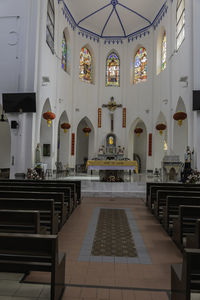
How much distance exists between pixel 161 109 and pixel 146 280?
1502 cm

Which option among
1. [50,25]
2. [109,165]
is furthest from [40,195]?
[50,25]

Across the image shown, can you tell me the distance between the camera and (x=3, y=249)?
2264 millimetres

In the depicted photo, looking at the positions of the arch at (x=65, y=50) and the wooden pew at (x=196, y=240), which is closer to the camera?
the wooden pew at (x=196, y=240)

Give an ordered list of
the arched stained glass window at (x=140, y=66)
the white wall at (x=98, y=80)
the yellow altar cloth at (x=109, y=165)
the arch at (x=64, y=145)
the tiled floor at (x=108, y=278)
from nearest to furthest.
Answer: the tiled floor at (x=108, y=278)
the white wall at (x=98, y=80)
the yellow altar cloth at (x=109, y=165)
the arch at (x=64, y=145)
the arched stained glass window at (x=140, y=66)

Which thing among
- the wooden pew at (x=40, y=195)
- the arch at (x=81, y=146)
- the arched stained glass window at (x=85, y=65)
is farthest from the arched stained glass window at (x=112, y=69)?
the wooden pew at (x=40, y=195)

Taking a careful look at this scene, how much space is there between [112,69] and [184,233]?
1816cm

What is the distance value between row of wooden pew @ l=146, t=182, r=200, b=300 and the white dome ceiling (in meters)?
15.0

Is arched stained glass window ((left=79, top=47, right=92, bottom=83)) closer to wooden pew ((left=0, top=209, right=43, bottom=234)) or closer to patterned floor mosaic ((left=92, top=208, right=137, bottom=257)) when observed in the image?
patterned floor mosaic ((left=92, top=208, right=137, bottom=257))

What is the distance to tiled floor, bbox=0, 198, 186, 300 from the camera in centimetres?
251

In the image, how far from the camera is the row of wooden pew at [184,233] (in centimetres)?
188

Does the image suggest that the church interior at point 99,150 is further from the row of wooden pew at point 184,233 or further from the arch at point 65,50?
the arch at point 65,50

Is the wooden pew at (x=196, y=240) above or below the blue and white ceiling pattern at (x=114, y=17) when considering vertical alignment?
below

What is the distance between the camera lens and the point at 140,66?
1948 centimetres

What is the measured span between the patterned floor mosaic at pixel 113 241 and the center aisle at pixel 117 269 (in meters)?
0.02
